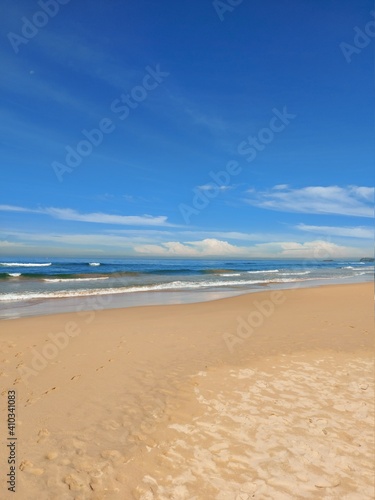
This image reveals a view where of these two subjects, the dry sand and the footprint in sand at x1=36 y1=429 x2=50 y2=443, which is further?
the footprint in sand at x1=36 y1=429 x2=50 y2=443

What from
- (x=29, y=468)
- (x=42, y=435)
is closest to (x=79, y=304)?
(x=42, y=435)

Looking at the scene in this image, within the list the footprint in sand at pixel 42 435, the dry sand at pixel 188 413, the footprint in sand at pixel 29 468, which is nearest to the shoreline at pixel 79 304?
the dry sand at pixel 188 413

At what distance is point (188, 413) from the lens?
5.56 meters

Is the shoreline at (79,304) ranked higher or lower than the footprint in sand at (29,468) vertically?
higher

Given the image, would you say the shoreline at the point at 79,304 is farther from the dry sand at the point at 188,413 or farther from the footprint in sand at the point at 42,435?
the footprint in sand at the point at 42,435

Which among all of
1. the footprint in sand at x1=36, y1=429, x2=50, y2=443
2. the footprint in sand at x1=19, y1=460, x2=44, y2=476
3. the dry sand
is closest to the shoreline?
the dry sand

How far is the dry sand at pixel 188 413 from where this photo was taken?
3.99 metres

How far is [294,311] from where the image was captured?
1557cm

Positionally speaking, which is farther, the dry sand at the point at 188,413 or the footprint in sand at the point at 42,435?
the footprint in sand at the point at 42,435

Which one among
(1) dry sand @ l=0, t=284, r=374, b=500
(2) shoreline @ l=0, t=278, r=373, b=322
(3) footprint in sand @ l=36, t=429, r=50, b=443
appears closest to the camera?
(1) dry sand @ l=0, t=284, r=374, b=500

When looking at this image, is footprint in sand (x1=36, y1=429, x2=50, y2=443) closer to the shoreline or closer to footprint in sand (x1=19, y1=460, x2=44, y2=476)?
footprint in sand (x1=19, y1=460, x2=44, y2=476)

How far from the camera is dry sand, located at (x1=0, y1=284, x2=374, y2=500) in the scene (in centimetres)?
399

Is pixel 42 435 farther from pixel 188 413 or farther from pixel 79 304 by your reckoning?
pixel 79 304

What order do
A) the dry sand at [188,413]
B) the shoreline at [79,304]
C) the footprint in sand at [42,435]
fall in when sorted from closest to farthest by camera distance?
the dry sand at [188,413]
the footprint in sand at [42,435]
the shoreline at [79,304]
